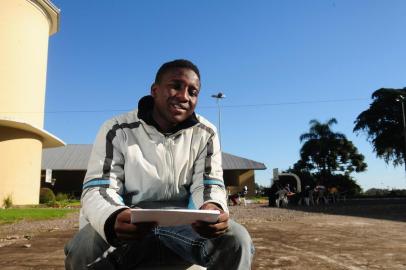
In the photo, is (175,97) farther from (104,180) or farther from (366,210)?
(366,210)

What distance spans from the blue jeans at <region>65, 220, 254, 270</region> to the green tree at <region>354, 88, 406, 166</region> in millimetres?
43692

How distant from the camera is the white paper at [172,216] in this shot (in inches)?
63.3

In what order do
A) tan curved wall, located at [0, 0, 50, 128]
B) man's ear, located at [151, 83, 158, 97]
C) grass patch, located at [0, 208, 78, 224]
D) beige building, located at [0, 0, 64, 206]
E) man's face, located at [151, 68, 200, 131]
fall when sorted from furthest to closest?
tan curved wall, located at [0, 0, 50, 128] → beige building, located at [0, 0, 64, 206] → grass patch, located at [0, 208, 78, 224] → man's ear, located at [151, 83, 158, 97] → man's face, located at [151, 68, 200, 131]

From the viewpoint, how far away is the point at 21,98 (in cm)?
2269

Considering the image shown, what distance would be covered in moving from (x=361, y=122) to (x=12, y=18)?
3799 cm

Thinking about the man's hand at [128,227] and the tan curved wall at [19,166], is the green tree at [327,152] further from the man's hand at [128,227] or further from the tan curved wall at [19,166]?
the man's hand at [128,227]

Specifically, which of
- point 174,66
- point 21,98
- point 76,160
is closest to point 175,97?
point 174,66

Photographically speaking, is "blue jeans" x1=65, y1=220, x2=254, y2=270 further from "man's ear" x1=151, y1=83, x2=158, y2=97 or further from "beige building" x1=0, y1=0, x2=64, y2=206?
"beige building" x1=0, y1=0, x2=64, y2=206

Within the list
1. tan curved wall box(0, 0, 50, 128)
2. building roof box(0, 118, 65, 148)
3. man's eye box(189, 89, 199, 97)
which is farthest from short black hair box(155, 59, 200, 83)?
tan curved wall box(0, 0, 50, 128)

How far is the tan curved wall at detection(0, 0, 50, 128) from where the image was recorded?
72.4 ft

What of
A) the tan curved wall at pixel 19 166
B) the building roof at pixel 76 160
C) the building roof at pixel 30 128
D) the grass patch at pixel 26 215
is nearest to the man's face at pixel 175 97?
the grass patch at pixel 26 215

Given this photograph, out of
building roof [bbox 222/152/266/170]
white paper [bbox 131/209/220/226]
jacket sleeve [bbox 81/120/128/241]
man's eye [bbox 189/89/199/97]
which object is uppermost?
building roof [bbox 222/152/266/170]

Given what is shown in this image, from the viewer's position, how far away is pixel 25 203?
2205 cm

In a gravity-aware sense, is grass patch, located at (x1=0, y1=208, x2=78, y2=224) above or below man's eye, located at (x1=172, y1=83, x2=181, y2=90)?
below
